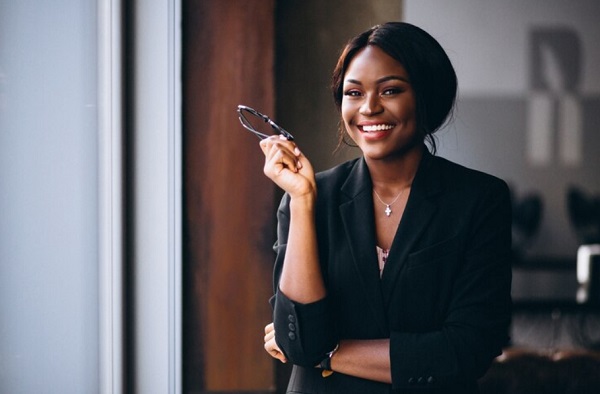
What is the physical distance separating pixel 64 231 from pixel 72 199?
0.11 m

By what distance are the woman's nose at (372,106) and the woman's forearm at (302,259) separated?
0.23m

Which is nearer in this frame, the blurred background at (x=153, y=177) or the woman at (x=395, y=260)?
the woman at (x=395, y=260)

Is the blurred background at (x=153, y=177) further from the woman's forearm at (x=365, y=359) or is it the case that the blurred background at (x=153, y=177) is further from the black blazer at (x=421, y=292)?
the woman's forearm at (x=365, y=359)

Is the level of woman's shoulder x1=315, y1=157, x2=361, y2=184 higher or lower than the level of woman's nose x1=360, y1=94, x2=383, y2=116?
lower

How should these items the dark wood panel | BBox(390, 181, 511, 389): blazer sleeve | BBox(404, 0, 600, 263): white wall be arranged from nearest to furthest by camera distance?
BBox(390, 181, 511, 389): blazer sleeve → the dark wood panel → BBox(404, 0, 600, 263): white wall

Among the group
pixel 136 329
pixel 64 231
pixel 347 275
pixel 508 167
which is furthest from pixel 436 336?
pixel 508 167

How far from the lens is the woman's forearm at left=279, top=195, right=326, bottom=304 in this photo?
1544 mm

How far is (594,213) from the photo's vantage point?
21.1 ft

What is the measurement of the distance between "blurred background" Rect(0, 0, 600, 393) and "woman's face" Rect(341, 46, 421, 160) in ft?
3.53

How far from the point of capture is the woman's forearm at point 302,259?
5.07ft

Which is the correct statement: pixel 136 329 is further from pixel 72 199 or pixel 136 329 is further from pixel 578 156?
pixel 578 156

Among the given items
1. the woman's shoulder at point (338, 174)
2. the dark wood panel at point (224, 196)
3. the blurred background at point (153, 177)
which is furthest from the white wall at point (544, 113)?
the woman's shoulder at point (338, 174)

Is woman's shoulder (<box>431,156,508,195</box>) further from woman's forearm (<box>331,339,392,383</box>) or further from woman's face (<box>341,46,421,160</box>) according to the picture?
woman's forearm (<box>331,339,392,383</box>)

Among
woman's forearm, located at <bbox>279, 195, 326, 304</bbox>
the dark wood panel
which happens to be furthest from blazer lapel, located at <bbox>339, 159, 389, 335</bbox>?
the dark wood panel
